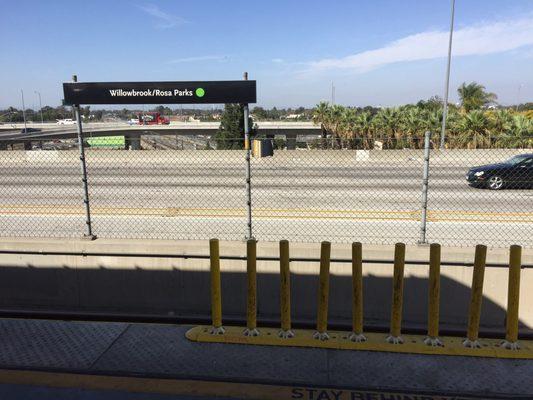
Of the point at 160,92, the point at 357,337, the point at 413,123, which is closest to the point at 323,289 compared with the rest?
the point at 357,337

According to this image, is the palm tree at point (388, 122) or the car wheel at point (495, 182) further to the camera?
the palm tree at point (388, 122)

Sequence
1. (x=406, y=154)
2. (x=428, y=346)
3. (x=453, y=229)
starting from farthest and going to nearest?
(x=406, y=154), (x=453, y=229), (x=428, y=346)

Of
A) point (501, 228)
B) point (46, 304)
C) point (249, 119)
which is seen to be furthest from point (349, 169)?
point (46, 304)

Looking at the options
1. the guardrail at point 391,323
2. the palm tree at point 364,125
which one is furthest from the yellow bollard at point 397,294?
the palm tree at point 364,125

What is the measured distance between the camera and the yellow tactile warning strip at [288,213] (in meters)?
10.9

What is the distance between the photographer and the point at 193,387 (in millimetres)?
4156

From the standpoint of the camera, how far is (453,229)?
982 cm

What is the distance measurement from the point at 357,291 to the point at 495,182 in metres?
12.6

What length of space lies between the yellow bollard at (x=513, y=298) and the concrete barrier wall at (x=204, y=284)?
21.0 inches

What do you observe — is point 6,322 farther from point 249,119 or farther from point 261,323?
point 249,119

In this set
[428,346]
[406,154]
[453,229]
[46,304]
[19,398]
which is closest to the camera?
[19,398]

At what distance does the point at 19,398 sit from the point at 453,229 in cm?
880

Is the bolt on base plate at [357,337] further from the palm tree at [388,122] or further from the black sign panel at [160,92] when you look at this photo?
the palm tree at [388,122]

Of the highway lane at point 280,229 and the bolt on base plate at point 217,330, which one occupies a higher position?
the highway lane at point 280,229
